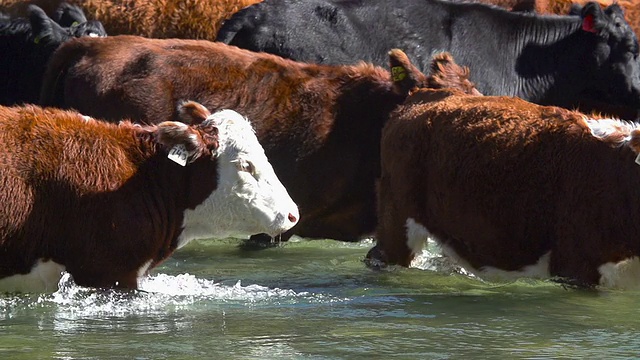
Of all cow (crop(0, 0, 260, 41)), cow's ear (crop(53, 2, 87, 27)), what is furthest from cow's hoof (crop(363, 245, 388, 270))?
cow's ear (crop(53, 2, 87, 27))

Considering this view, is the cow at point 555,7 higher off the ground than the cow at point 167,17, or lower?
higher

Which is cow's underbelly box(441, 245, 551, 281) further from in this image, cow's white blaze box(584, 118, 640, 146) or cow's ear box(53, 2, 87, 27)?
cow's ear box(53, 2, 87, 27)

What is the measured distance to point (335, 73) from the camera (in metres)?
9.72

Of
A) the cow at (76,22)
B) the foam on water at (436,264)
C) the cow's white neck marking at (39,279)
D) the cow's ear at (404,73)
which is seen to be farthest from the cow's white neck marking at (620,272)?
the cow at (76,22)

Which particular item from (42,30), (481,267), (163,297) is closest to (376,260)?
(481,267)

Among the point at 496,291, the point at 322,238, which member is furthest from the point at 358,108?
the point at 496,291

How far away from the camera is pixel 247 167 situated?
7.89 metres

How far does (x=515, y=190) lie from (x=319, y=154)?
2025mm

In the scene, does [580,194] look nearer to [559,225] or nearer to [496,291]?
[559,225]

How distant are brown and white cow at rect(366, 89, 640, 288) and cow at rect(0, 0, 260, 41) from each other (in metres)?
5.11

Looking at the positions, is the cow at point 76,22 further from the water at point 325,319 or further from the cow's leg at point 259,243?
the water at point 325,319

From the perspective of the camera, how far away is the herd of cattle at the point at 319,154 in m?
7.41

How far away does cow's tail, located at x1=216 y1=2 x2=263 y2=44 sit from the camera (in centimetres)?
1125

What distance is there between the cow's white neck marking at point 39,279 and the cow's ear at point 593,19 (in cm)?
572
